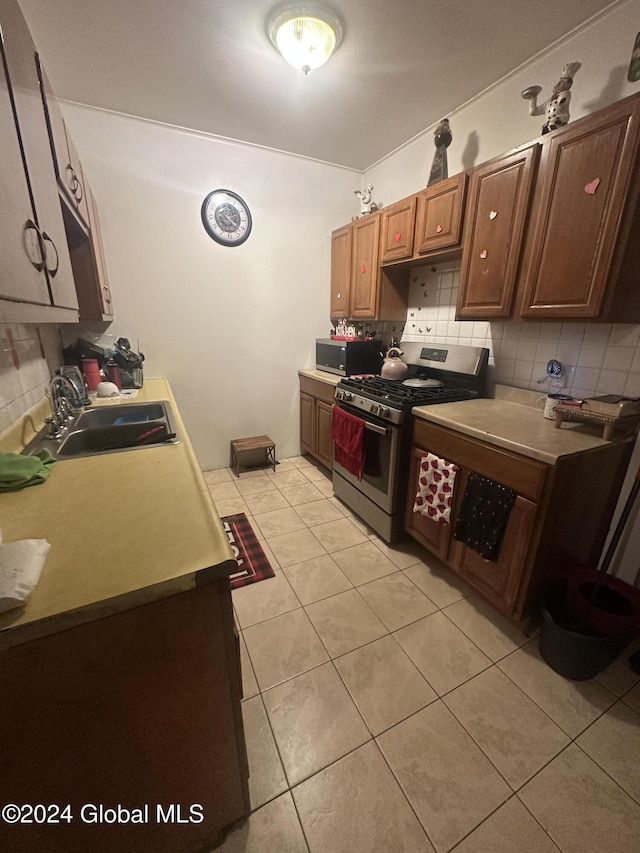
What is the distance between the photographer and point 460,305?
191 cm

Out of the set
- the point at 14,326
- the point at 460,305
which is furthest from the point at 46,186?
the point at 460,305

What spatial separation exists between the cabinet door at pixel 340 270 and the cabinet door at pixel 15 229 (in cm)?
238

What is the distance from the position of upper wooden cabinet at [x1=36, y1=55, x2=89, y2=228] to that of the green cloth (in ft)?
3.16

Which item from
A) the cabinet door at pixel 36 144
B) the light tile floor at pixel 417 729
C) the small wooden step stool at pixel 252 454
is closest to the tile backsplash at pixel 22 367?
the cabinet door at pixel 36 144

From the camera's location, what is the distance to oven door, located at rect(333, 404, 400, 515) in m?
1.93

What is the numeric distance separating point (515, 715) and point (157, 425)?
1910 mm

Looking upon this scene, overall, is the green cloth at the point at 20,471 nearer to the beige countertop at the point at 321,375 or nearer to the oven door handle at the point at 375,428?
the oven door handle at the point at 375,428

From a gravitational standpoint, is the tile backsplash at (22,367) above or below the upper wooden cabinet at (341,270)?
below

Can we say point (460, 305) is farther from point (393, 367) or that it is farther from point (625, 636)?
point (625, 636)

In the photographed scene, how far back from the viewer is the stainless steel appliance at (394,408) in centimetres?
192

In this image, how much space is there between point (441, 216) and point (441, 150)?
0.46 m

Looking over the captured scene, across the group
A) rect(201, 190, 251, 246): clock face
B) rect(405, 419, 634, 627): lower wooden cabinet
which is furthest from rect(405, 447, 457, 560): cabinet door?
rect(201, 190, 251, 246): clock face

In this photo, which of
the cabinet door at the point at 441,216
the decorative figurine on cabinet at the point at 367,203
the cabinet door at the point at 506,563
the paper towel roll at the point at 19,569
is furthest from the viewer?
the decorative figurine on cabinet at the point at 367,203

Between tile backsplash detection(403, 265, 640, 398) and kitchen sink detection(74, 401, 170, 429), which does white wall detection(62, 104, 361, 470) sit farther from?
tile backsplash detection(403, 265, 640, 398)
